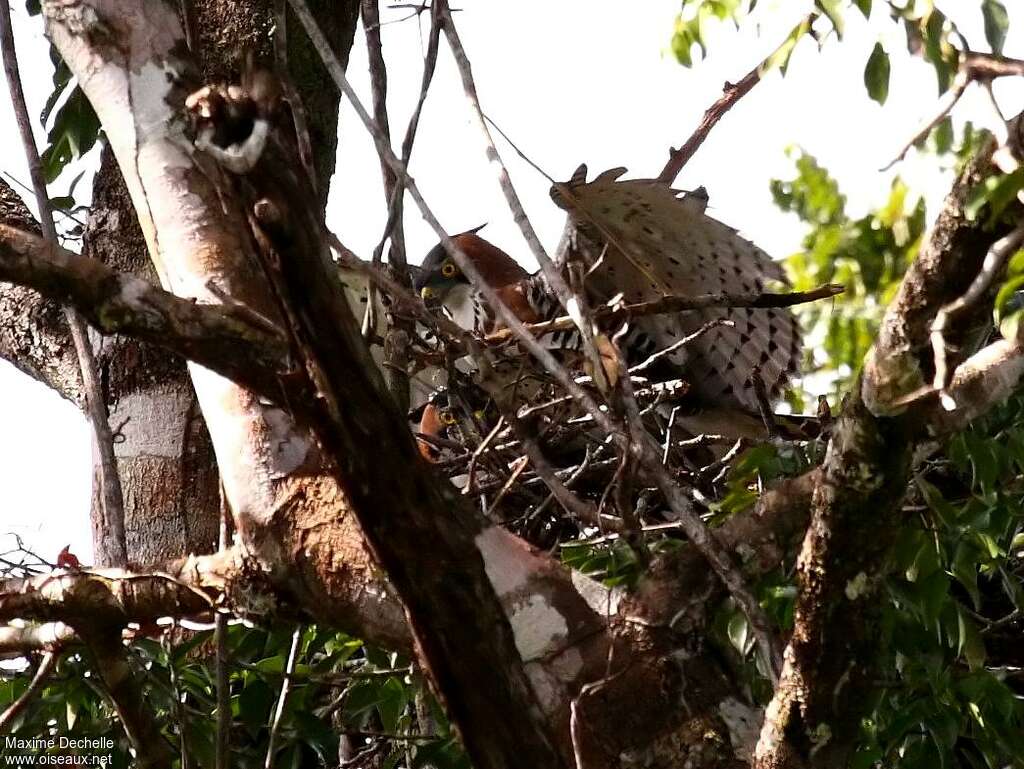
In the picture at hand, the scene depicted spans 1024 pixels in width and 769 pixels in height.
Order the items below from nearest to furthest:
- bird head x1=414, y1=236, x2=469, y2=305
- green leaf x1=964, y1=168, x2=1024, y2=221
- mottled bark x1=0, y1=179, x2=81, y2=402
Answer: green leaf x1=964, y1=168, x2=1024, y2=221 < mottled bark x1=0, y1=179, x2=81, y2=402 < bird head x1=414, y1=236, x2=469, y2=305

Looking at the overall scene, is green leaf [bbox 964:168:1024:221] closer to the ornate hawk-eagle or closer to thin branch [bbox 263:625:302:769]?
thin branch [bbox 263:625:302:769]

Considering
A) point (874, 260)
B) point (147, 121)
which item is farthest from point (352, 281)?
point (147, 121)

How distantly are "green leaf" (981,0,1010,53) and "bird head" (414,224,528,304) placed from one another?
315 centimetres

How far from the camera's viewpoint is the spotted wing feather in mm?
3297

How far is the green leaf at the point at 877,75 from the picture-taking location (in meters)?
1.58

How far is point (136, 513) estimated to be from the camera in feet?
9.41

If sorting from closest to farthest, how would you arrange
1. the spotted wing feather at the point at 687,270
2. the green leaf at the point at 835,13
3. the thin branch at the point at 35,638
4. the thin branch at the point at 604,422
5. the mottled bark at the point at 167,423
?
the green leaf at the point at 835,13 < the thin branch at the point at 604,422 < the thin branch at the point at 35,638 < the mottled bark at the point at 167,423 < the spotted wing feather at the point at 687,270

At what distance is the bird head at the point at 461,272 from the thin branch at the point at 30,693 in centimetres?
243

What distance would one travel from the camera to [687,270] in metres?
3.61

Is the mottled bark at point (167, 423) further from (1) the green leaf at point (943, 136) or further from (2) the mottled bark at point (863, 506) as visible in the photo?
(1) the green leaf at point (943, 136)

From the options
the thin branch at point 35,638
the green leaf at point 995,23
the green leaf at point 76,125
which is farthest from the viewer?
the green leaf at point 76,125

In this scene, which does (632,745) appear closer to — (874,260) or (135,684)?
(135,684)

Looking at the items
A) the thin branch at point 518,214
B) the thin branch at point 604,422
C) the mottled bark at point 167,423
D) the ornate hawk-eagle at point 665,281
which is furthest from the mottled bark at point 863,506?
the mottled bark at point 167,423

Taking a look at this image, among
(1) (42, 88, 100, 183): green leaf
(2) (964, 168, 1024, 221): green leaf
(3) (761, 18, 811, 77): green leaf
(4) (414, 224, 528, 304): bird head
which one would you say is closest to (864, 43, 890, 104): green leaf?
(3) (761, 18, 811, 77): green leaf
